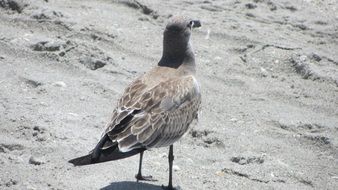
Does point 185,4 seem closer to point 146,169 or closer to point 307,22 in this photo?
point 307,22

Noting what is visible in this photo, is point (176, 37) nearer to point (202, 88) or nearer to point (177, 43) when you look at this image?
point (177, 43)

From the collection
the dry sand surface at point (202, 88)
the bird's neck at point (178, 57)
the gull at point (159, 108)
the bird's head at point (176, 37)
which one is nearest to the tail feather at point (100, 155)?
the gull at point (159, 108)

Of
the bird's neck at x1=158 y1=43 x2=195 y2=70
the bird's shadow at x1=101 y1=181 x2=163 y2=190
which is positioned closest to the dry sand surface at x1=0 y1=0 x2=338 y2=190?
the bird's shadow at x1=101 y1=181 x2=163 y2=190

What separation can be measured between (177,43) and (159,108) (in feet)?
3.08

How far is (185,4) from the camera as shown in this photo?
1007cm

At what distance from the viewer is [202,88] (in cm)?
818

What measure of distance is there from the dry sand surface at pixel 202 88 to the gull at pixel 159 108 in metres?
0.49

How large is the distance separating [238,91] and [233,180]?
1904mm

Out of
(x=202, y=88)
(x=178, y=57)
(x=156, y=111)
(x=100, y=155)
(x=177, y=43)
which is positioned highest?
(x=177, y=43)

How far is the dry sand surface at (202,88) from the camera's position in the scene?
650 centimetres

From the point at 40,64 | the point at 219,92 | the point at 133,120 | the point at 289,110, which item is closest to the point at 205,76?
the point at 219,92

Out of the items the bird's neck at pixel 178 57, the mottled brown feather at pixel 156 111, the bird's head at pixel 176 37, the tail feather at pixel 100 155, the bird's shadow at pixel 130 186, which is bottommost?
the bird's shadow at pixel 130 186

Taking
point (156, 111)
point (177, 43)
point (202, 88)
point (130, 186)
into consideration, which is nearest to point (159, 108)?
point (156, 111)

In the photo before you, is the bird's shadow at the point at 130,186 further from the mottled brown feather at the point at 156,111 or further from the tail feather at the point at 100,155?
the tail feather at the point at 100,155
